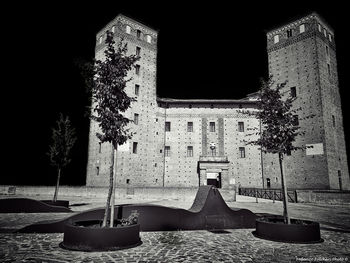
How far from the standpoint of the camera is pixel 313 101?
25281 millimetres

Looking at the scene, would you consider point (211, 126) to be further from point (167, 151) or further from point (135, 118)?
point (135, 118)

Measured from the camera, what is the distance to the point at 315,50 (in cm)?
2562

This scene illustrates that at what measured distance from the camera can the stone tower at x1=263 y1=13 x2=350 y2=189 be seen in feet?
79.9

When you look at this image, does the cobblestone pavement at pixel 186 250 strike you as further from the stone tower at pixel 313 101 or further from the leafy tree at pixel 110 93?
the stone tower at pixel 313 101

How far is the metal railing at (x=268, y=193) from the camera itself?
20.0 meters

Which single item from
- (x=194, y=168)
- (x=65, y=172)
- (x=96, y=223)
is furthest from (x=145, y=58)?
(x=96, y=223)

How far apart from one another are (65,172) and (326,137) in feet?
94.7

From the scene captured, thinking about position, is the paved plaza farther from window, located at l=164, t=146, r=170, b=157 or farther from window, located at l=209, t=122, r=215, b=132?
window, located at l=209, t=122, r=215, b=132

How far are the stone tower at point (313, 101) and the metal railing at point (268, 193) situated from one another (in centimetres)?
318

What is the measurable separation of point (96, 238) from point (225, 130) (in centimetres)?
2681

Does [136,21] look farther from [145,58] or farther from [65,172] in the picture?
[65,172]

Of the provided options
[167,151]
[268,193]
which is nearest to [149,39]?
[167,151]

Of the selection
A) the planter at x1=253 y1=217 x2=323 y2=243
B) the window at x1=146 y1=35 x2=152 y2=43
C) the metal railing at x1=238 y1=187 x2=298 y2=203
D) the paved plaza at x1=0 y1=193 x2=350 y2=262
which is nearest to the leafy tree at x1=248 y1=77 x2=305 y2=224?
the planter at x1=253 y1=217 x2=323 y2=243

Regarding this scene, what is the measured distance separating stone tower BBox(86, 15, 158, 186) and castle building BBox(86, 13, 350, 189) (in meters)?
0.11
